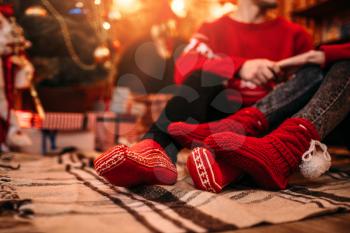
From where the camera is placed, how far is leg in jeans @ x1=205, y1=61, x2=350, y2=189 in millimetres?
627

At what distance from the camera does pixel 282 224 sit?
51cm

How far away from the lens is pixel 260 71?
2.93 ft

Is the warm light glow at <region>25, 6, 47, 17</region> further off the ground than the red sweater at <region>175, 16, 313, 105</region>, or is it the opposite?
the warm light glow at <region>25, 6, 47, 17</region>

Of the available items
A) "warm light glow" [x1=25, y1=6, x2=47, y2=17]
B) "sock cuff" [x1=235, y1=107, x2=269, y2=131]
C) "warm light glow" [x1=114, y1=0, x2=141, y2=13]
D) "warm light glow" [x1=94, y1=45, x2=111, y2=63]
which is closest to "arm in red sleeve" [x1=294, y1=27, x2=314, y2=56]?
"sock cuff" [x1=235, y1=107, x2=269, y2=131]

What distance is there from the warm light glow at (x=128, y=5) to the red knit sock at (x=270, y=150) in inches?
93.5

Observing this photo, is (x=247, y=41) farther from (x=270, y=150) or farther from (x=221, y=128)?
(x=270, y=150)

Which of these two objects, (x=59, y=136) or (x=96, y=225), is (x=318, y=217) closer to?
(x=96, y=225)

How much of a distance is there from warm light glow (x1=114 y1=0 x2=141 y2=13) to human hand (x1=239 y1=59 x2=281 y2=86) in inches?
82.7

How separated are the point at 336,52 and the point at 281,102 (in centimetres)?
18

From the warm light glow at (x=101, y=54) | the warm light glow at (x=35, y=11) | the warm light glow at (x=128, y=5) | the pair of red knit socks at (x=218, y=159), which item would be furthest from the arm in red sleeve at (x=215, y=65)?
the warm light glow at (x=128, y=5)

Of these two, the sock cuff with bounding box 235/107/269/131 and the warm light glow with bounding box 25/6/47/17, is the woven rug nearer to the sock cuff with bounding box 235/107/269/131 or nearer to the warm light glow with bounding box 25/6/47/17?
the sock cuff with bounding box 235/107/269/131

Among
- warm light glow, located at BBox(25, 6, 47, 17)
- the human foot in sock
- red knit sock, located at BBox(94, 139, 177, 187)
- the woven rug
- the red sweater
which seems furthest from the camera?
warm light glow, located at BBox(25, 6, 47, 17)

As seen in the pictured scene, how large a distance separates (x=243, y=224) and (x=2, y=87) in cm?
145

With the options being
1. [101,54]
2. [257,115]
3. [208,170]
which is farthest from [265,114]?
[101,54]
